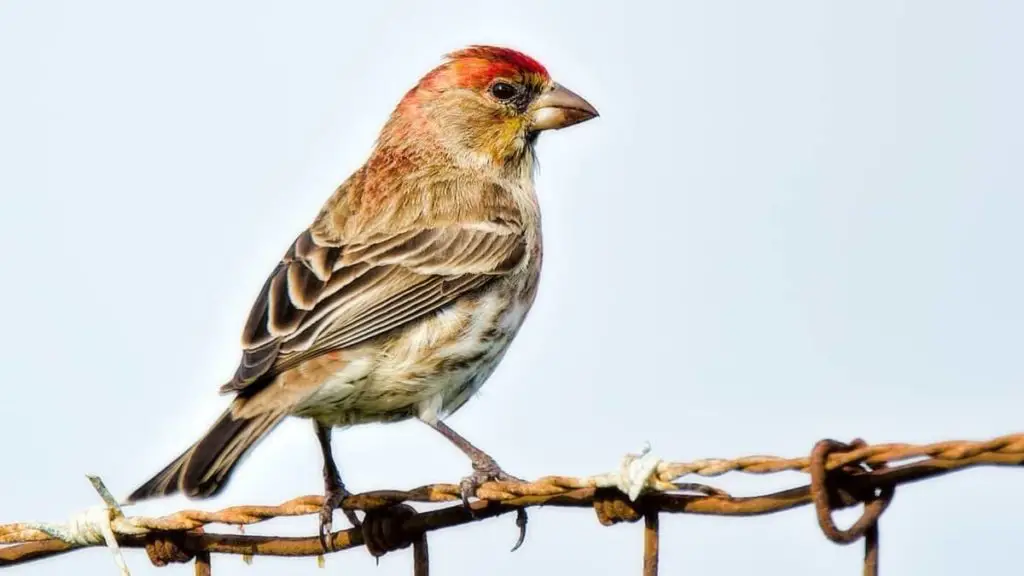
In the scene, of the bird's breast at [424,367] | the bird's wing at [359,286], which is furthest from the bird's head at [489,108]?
the bird's breast at [424,367]

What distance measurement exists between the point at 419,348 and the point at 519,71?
7.39 ft

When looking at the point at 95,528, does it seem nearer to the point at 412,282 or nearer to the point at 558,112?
the point at 412,282

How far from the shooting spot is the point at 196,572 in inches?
187

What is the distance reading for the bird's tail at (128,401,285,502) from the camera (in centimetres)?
526

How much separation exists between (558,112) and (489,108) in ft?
1.19

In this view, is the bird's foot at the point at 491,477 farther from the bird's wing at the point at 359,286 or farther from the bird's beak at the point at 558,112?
the bird's beak at the point at 558,112

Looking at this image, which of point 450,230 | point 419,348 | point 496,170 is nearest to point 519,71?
point 496,170

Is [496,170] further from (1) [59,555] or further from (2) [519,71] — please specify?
(1) [59,555]

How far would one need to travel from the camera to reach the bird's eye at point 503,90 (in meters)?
8.09

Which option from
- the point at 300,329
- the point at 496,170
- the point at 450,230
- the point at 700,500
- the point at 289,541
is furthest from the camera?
the point at 496,170

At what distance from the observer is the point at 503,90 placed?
26.6 ft

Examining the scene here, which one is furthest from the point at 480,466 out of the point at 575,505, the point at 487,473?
the point at 575,505

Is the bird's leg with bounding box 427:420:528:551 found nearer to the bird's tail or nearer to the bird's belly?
the bird's belly

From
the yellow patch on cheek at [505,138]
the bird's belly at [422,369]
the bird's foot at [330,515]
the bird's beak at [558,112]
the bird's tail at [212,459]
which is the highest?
the bird's beak at [558,112]
